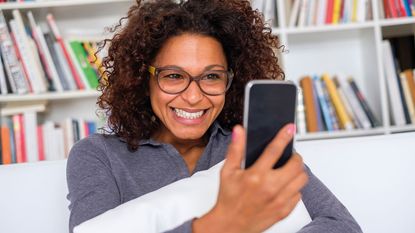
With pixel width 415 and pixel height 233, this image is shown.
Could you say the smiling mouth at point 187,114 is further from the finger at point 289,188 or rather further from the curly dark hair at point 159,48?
the finger at point 289,188

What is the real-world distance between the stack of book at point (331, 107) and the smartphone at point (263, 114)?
5.57 feet

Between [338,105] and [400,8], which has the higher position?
[400,8]

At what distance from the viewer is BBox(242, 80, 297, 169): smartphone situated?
620mm

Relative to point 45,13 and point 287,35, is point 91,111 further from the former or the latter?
point 287,35

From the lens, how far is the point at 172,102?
109 centimetres

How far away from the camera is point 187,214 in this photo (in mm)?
886

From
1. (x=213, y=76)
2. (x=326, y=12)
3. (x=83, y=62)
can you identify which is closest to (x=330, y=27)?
(x=326, y=12)

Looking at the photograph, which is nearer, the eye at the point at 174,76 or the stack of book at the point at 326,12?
the eye at the point at 174,76

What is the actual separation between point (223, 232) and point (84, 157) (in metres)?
0.49

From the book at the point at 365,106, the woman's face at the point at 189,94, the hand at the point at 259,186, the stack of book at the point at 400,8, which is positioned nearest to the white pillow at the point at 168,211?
the woman's face at the point at 189,94

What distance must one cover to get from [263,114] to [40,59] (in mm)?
1834

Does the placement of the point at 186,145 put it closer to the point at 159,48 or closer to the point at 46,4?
the point at 159,48

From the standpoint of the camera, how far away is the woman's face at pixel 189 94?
1.08 metres

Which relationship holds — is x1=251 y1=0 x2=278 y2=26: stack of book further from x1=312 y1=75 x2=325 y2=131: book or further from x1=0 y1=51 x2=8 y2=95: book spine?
x1=0 y1=51 x2=8 y2=95: book spine
